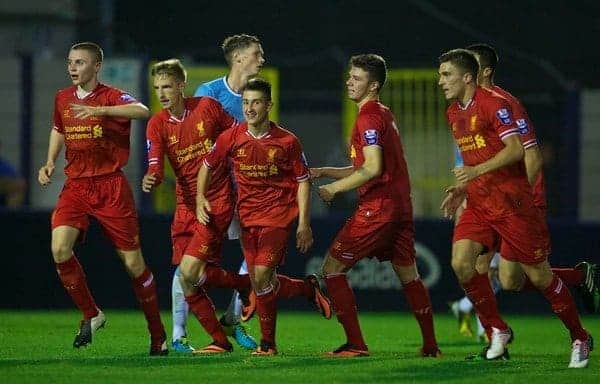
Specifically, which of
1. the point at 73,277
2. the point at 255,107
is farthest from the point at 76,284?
the point at 255,107

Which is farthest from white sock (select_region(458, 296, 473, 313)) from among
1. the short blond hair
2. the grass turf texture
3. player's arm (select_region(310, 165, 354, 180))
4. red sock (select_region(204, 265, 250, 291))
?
the short blond hair

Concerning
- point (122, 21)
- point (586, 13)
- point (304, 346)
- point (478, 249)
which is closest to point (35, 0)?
point (122, 21)

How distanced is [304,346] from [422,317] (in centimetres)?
138

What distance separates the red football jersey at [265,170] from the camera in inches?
410

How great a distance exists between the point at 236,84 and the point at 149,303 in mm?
1674

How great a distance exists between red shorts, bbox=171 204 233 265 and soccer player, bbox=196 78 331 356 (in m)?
0.16

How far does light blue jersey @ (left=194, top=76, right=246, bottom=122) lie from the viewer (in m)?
11.3

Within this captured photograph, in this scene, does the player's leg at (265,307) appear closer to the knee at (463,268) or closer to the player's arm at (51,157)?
the knee at (463,268)

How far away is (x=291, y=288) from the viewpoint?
11008mm

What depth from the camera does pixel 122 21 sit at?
22375 mm

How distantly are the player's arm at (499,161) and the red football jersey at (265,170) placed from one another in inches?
47.0

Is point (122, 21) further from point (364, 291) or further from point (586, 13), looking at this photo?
point (364, 291)

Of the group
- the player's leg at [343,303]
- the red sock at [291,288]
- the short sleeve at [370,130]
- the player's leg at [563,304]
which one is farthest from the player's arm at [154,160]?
the player's leg at [563,304]

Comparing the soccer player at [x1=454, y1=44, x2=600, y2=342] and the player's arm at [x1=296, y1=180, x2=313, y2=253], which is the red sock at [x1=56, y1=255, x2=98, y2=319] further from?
the soccer player at [x1=454, y1=44, x2=600, y2=342]
